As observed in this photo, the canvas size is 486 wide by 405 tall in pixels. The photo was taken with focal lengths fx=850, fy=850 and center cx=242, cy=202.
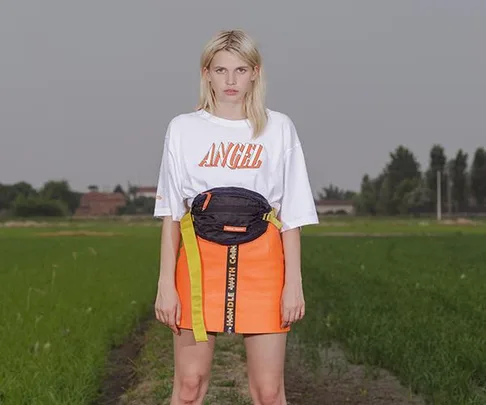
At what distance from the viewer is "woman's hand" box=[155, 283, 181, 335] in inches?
138

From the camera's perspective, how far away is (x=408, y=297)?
1232 cm

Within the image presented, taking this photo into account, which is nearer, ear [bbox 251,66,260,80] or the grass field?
ear [bbox 251,66,260,80]

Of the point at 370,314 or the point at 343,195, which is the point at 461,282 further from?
the point at 343,195

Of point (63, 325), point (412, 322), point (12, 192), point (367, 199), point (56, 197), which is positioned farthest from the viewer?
point (12, 192)

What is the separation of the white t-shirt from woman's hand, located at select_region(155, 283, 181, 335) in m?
0.32

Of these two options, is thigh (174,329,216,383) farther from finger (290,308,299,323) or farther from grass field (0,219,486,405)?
grass field (0,219,486,405)

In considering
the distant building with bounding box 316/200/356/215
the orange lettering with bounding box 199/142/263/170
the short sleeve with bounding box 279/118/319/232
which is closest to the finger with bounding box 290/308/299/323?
the short sleeve with bounding box 279/118/319/232

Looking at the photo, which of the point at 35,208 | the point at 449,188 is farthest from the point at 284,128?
the point at 35,208

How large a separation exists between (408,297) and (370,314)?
2.47 meters

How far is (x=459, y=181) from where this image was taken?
381ft

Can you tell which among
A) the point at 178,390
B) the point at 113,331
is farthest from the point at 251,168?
the point at 113,331

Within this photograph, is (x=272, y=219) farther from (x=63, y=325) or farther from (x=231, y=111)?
(x=63, y=325)

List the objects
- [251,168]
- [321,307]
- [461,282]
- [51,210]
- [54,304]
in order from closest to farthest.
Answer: [251,168]
[54,304]
[321,307]
[461,282]
[51,210]

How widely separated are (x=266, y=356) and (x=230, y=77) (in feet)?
3.85
